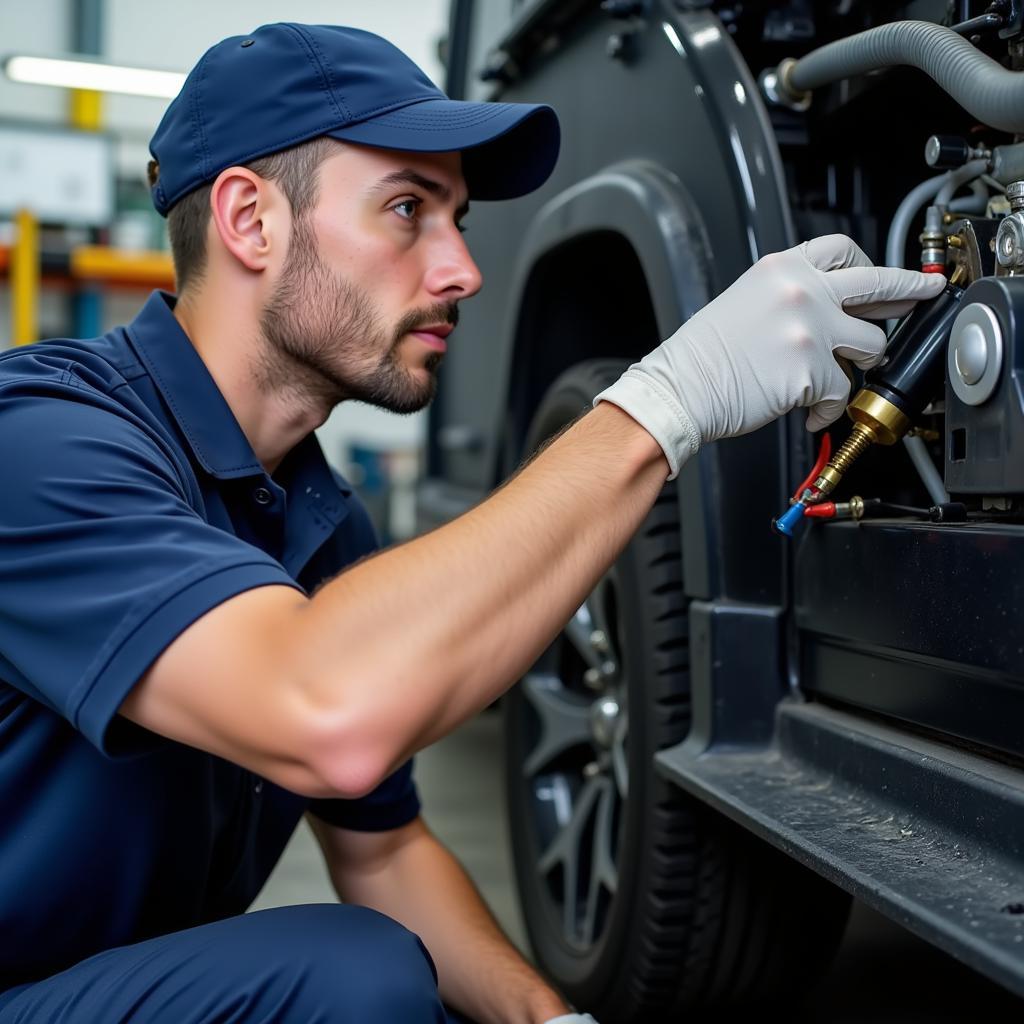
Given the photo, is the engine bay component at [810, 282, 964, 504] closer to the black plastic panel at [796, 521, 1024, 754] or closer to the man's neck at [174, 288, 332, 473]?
the black plastic panel at [796, 521, 1024, 754]

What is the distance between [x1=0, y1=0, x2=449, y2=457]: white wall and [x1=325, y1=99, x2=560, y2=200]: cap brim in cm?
679

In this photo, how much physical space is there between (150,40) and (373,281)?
8.27m

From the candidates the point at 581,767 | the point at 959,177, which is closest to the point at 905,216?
the point at 959,177

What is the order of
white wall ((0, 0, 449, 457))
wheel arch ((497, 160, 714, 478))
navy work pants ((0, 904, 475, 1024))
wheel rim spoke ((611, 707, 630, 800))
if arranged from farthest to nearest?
white wall ((0, 0, 449, 457))
wheel rim spoke ((611, 707, 630, 800))
wheel arch ((497, 160, 714, 478))
navy work pants ((0, 904, 475, 1024))

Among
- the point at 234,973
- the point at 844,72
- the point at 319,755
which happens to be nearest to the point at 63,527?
the point at 319,755

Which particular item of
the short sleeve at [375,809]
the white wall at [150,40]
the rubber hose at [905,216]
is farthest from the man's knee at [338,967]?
the white wall at [150,40]

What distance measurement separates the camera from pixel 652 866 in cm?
142

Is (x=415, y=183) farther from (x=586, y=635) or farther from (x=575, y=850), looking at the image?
(x=575, y=850)

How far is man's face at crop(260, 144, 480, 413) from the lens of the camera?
1180mm

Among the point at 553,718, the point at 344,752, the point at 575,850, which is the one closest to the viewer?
the point at 344,752

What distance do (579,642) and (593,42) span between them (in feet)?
2.78

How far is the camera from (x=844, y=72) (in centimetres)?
114

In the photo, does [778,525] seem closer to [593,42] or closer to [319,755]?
[319,755]

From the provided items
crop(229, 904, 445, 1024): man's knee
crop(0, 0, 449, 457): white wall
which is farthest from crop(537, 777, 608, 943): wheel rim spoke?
crop(0, 0, 449, 457): white wall
